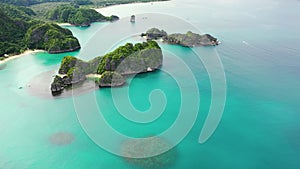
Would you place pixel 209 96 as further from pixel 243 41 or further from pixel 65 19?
pixel 65 19

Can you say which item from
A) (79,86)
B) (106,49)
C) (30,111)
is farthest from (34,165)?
(106,49)

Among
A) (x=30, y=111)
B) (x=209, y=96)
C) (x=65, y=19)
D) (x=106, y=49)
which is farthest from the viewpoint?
(x=65, y=19)

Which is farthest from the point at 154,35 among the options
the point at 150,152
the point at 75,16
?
the point at 150,152

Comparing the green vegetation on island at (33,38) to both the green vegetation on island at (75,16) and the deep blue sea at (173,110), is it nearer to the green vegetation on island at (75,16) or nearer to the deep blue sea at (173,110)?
the deep blue sea at (173,110)

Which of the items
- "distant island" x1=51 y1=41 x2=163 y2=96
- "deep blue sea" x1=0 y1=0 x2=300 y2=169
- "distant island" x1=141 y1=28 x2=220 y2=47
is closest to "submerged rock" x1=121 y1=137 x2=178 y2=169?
"deep blue sea" x1=0 y1=0 x2=300 y2=169

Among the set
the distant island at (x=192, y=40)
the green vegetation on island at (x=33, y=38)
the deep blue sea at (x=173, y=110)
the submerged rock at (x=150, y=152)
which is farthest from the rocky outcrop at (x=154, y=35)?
the submerged rock at (x=150, y=152)

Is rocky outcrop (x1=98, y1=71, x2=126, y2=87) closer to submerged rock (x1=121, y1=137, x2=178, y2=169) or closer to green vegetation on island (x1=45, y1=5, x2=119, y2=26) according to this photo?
submerged rock (x1=121, y1=137, x2=178, y2=169)

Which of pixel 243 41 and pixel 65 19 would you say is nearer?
pixel 243 41
